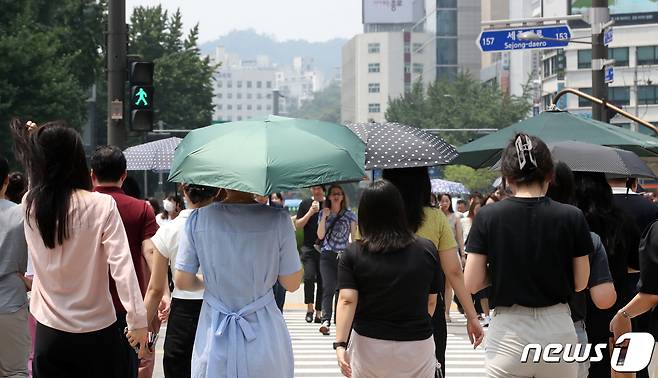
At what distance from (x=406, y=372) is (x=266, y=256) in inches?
36.9

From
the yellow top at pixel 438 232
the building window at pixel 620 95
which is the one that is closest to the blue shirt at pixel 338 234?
the yellow top at pixel 438 232

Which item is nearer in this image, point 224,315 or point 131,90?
point 224,315

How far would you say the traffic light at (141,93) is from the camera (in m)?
15.9

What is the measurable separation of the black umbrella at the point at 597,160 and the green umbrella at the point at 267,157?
2398 millimetres

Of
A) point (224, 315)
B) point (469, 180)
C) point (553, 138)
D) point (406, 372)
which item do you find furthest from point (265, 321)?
point (469, 180)

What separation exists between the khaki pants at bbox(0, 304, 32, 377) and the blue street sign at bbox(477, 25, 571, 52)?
→ 14.7 metres

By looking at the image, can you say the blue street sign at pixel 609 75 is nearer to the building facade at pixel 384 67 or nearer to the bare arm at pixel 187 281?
the bare arm at pixel 187 281

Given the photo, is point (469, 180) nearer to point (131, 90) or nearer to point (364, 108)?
point (364, 108)

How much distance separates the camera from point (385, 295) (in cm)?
636

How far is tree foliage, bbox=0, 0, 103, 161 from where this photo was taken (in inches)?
1661

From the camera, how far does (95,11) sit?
48.9 m

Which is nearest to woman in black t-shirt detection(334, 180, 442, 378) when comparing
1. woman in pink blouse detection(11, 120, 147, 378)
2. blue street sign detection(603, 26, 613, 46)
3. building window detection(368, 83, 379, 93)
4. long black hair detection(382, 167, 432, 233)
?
woman in pink blouse detection(11, 120, 147, 378)

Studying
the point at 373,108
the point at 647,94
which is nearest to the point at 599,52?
the point at 647,94

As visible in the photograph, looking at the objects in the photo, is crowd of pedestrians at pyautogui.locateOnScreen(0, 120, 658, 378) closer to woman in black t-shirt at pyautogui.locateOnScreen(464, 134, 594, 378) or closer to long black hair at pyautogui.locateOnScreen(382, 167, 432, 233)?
woman in black t-shirt at pyautogui.locateOnScreen(464, 134, 594, 378)
